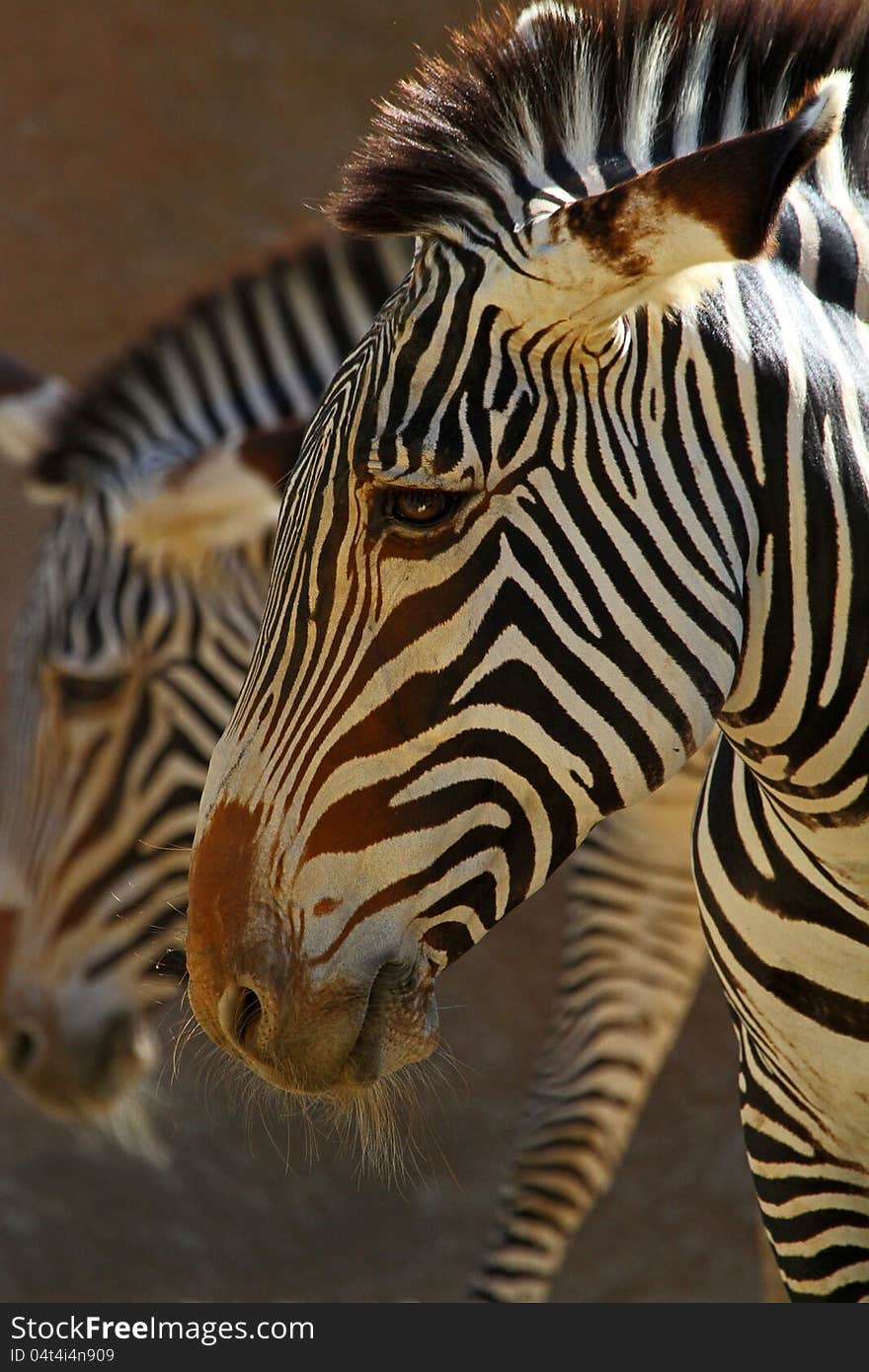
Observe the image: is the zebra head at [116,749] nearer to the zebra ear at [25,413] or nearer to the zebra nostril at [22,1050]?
the zebra nostril at [22,1050]

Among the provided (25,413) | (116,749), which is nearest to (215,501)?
(116,749)

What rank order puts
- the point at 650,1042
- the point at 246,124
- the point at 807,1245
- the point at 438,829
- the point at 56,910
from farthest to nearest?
the point at 246,124 < the point at 650,1042 < the point at 56,910 < the point at 807,1245 < the point at 438,829

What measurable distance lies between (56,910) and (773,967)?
8.03ft

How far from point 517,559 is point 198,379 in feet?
10.9

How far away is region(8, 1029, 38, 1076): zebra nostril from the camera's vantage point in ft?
14.0

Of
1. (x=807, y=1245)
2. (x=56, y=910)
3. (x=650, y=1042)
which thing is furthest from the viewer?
(x=650, y=1042)

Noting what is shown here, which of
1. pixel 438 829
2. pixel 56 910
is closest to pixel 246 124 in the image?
pixel 56 910

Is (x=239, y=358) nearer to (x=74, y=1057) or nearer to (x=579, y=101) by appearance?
(x=74, y=1057)

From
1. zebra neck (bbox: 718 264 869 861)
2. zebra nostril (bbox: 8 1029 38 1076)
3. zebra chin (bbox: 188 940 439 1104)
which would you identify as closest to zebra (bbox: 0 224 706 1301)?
zebra nostril (bbox: 8 1029 38 1076)

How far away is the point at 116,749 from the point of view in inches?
172

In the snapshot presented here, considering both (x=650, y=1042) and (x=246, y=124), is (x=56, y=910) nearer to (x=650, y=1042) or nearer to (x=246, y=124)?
(x=650, y=1042)

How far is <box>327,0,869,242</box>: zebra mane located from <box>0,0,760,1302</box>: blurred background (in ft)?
15.2

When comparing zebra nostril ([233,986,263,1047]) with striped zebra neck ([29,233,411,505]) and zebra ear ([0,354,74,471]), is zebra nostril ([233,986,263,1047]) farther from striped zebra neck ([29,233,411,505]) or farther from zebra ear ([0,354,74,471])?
zebra ear ([0,354,74,471])
